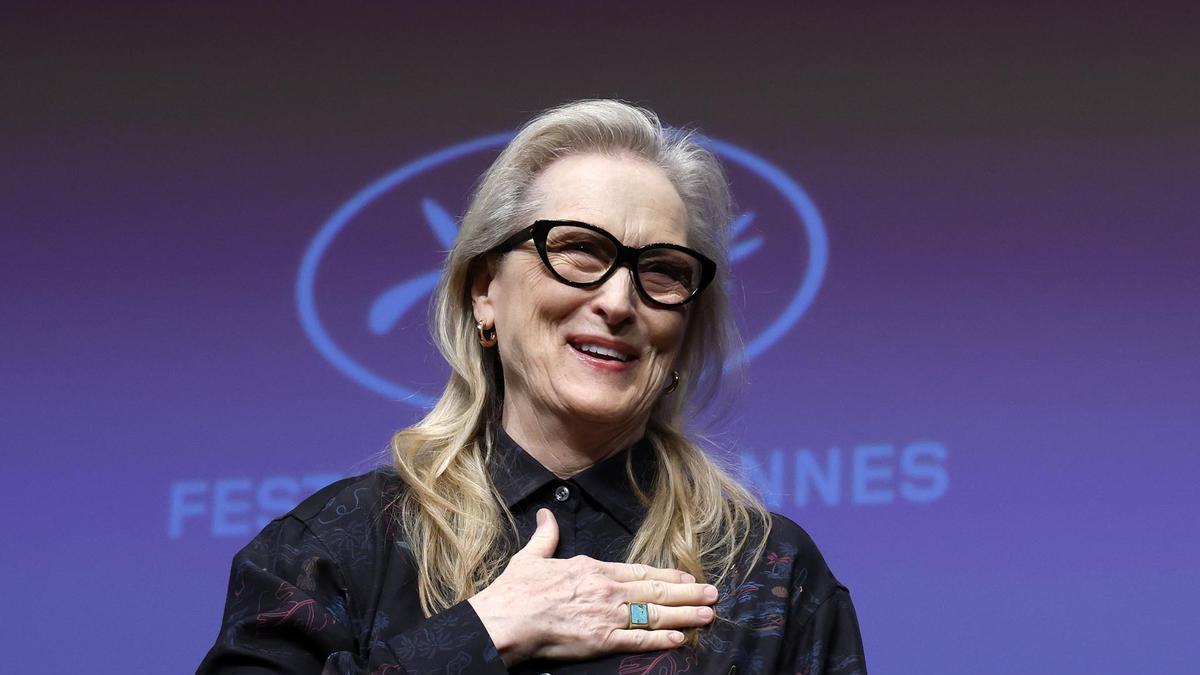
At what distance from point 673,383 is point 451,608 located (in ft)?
1.66

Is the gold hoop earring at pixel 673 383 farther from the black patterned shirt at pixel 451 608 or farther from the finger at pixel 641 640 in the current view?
the finger at pixel 641 640

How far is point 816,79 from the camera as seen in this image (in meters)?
3.33

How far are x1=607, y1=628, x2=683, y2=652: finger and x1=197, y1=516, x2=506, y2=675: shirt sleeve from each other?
151 millimetres

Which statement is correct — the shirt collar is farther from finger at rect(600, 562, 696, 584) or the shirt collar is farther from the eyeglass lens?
the eyeglass lens

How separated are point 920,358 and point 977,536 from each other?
436 millimetres

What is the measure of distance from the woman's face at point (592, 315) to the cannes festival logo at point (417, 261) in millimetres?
1474

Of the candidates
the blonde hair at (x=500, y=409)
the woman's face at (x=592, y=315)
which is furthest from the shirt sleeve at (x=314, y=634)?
the woman's face at (x=592, y=315)

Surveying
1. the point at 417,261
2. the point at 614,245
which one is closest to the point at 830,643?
the point at 614,245

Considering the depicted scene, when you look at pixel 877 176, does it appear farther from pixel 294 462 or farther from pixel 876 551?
pixel 294 462

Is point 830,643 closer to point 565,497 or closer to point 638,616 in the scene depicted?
point 638,616

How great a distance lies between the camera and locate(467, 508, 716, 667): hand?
150 centimetres

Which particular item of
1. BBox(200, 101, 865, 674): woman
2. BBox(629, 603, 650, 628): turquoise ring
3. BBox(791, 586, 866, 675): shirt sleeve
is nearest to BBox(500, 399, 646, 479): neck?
BBox(200, 101, 865, 674): woman

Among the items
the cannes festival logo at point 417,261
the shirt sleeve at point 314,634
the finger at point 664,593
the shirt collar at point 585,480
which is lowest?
the shirt sleeve at point 314,634

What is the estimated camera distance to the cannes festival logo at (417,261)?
3.19m
